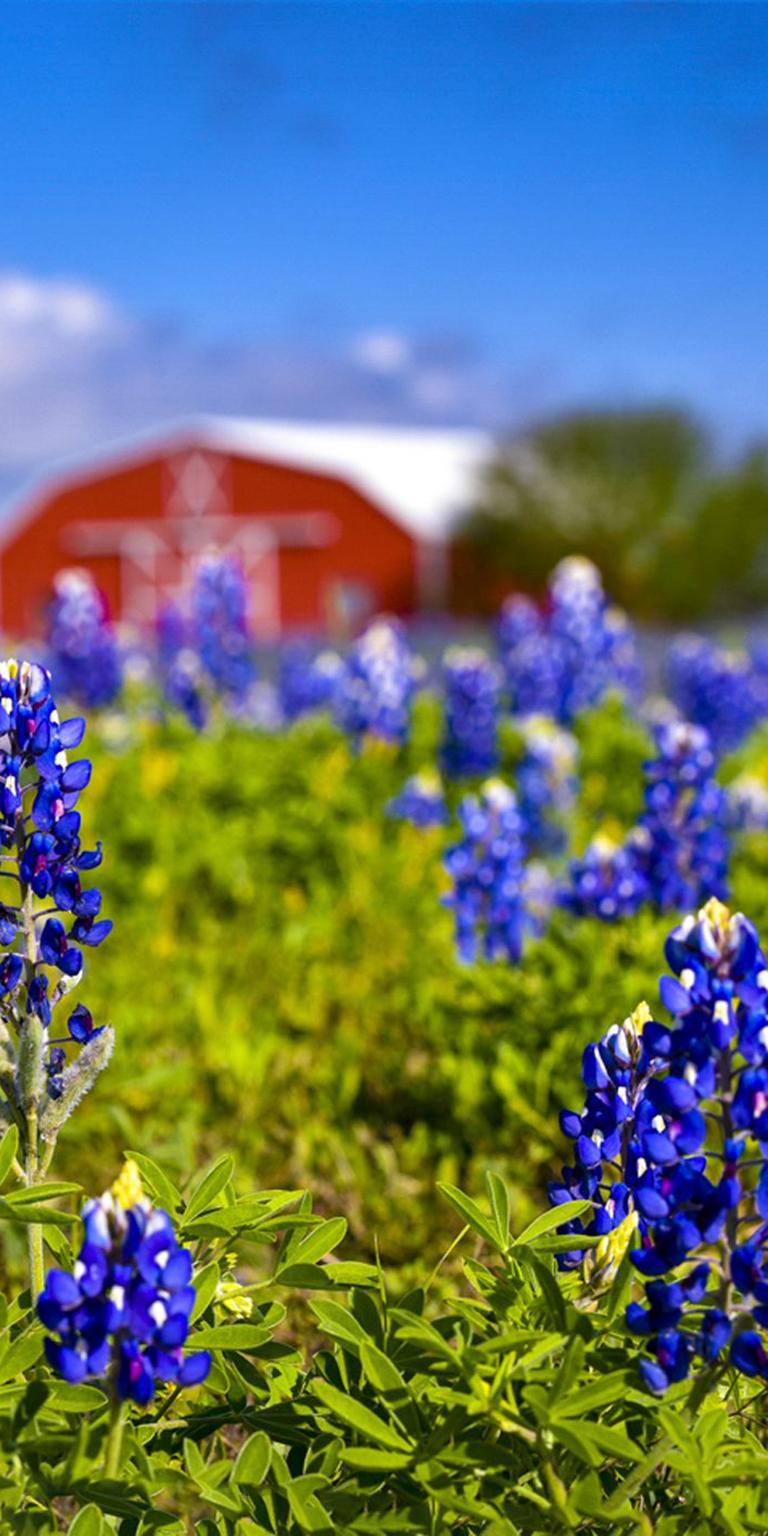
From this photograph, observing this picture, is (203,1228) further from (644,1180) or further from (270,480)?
(270,480)

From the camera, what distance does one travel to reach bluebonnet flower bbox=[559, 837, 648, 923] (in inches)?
194

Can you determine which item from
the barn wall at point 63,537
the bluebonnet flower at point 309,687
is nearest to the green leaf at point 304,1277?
the bluebonnet flower at point 309,687

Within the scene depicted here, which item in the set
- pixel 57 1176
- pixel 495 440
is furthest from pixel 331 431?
pixel 57 1176

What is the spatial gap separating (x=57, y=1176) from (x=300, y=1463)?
8.64 ft

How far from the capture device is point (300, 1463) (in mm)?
2107

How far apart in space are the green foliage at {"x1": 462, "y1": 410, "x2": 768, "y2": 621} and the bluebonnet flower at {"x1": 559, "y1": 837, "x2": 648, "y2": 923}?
49.5m

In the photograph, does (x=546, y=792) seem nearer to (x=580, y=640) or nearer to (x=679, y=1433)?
(x=580, y=640)

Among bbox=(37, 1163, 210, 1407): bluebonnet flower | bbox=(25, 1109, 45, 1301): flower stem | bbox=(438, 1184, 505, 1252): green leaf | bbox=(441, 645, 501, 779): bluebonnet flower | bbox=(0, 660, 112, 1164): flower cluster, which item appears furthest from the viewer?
bbox=(441, 645, 501, 779): bluebonnet flower

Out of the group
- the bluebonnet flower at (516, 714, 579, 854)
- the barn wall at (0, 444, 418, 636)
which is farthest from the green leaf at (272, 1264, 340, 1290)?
the barn wall at (0, 444, 418, 636)

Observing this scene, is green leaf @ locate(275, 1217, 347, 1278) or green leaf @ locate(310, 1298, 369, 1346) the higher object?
green leaf @ locate(275, 1217, 347, 1278)

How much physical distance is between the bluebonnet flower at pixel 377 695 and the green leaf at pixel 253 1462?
7.19m

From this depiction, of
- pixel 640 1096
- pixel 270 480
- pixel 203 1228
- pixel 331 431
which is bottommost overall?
pixel 203 1228

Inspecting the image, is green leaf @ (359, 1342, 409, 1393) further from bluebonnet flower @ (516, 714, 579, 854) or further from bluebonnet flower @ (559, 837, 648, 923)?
bluebonnet flower @ (516, 714, 579, 854)

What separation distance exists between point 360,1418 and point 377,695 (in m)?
7.34
